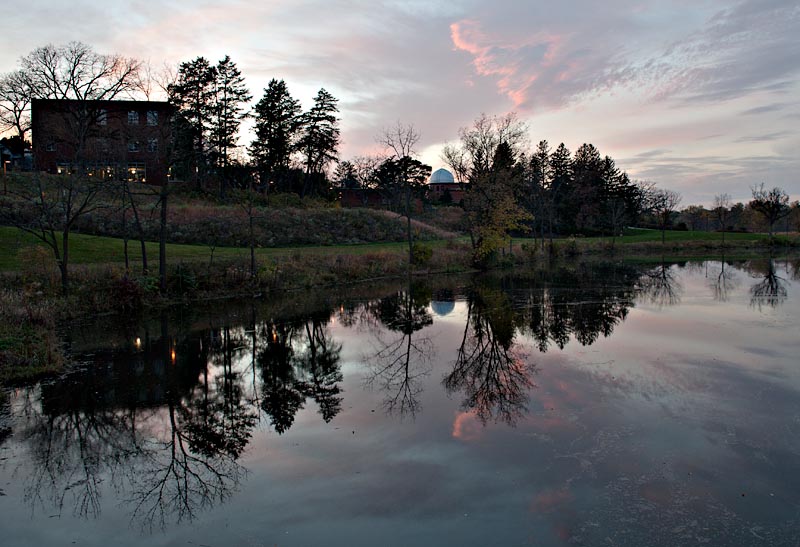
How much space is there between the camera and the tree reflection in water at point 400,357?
11867mm

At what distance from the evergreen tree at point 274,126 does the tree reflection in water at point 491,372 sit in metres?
45.2

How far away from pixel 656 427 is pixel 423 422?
163 inches

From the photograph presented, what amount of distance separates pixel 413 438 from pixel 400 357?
5.99 meters

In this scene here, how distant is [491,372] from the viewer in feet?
44.0

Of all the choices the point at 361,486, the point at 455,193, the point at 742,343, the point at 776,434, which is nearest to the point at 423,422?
the point at 361,486

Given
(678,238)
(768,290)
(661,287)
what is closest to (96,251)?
(661,287)

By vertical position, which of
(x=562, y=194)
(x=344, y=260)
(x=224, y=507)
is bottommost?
(x=224, y=507)

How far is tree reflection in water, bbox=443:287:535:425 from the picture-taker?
428 inches

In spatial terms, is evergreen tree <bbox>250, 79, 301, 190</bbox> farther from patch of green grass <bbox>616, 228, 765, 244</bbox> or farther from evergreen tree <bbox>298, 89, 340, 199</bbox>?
patch of green grass <bbox>616, 228, 765, 244</bbox>

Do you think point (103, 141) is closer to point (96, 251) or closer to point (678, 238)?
point (96, 251)

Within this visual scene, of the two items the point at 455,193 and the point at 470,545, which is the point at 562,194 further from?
the point at 470,545

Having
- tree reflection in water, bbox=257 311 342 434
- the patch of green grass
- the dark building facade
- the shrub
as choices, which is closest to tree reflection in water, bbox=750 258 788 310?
tree reflection in water, bbox=257 311 342 434

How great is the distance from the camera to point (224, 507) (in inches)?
285

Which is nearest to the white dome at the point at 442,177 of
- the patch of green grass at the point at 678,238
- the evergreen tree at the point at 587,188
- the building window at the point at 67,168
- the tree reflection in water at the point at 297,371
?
the evergreen tree at the point at 587,188
